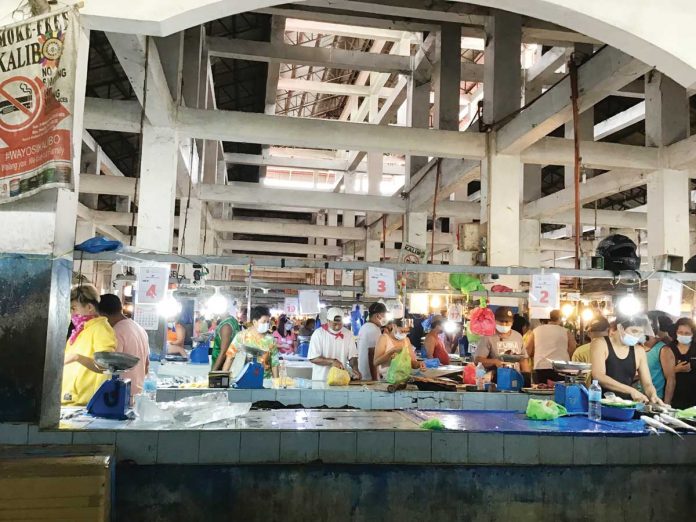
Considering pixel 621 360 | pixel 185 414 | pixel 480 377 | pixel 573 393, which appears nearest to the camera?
pixel 185 414

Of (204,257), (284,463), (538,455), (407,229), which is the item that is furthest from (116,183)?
(538,455)

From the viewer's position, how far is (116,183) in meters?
11.8

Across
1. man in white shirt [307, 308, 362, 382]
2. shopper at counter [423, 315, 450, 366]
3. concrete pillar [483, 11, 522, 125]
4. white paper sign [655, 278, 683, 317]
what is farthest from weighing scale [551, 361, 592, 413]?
shopper at counter [423, 315, 450, 366]

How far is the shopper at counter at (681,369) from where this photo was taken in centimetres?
677

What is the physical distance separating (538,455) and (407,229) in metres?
8.40

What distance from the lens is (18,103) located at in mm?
3742

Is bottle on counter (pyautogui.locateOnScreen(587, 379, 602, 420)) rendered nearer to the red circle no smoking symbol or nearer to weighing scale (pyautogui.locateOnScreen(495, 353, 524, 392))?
weighing scale (pyautogui.locateOnScreen(495, 353, 524, 392))

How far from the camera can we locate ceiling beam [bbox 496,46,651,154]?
6152 mm

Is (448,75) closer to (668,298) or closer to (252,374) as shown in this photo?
(668,298)

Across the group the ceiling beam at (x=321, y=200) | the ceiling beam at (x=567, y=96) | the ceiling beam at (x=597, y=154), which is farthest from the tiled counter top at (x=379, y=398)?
the ceiling beam at (x=321, y=200)

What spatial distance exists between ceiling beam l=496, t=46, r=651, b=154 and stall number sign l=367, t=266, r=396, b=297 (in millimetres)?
3018

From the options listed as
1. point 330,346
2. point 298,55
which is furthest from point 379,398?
point 298,55

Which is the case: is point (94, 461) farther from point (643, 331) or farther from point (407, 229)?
point (407, 229)

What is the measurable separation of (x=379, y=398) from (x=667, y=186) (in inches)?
206
